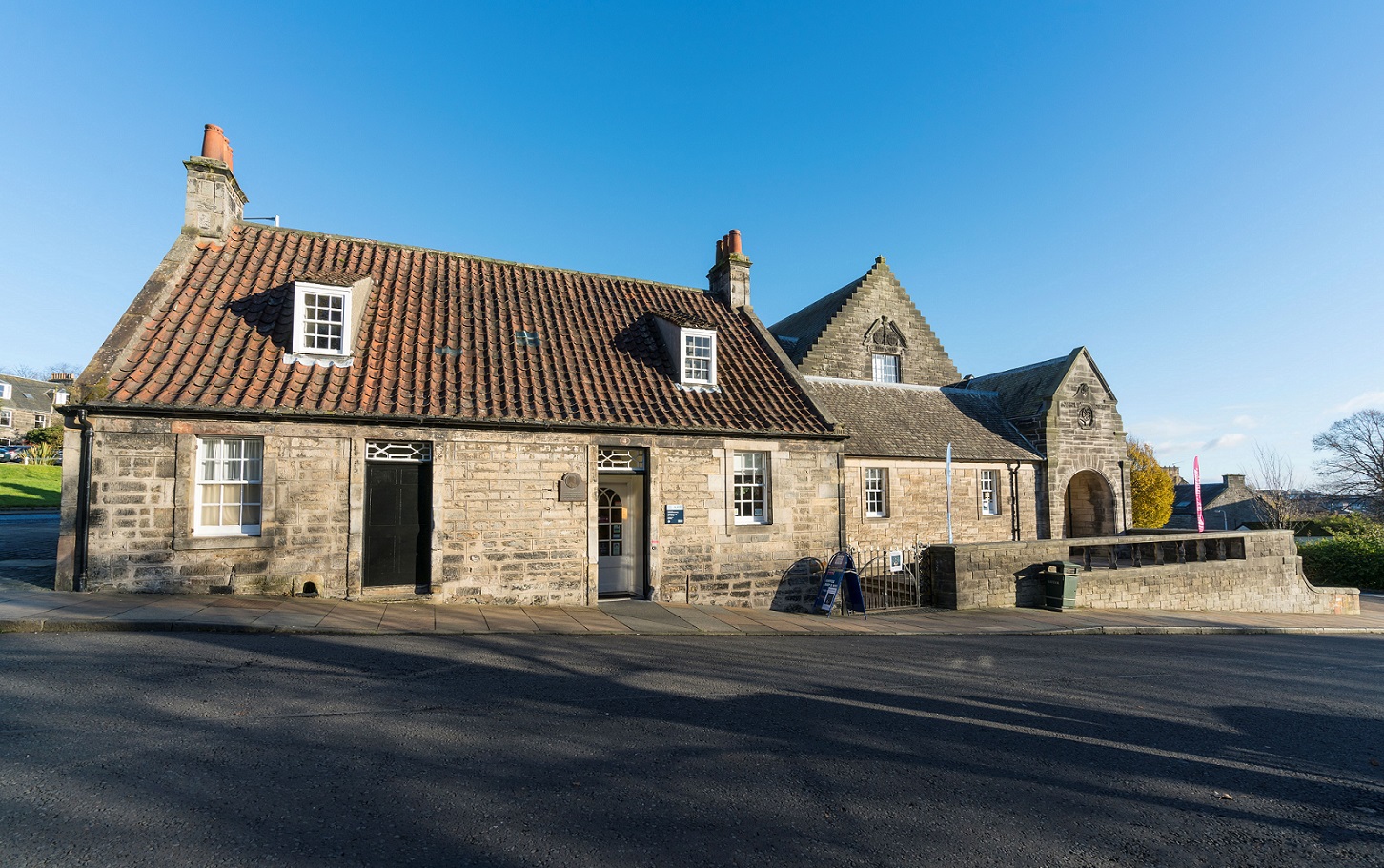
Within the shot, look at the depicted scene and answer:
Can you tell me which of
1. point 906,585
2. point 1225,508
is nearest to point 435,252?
point 906,585

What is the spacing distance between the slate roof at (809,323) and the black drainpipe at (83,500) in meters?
20.0

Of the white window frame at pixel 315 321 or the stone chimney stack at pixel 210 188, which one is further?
the stone chimney stack at pixel 210 188

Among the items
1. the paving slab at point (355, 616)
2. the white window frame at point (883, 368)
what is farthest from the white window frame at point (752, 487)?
the white window frame at point (883, 368)

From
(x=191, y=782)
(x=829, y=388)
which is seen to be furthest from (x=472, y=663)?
(x=829, y=388)

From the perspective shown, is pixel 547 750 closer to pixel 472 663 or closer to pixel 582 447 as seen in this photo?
pixel 472 663

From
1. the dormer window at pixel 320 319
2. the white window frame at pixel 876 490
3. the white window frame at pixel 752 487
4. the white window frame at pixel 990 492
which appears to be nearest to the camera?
the dormer window at pixel 320 319

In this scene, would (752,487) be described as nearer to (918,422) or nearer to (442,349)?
(442,349)

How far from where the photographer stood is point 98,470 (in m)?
10.5

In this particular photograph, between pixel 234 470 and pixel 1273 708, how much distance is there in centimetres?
1526

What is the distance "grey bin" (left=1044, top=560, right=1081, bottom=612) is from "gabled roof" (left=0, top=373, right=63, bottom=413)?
7470 centimetres

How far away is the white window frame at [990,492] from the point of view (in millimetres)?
23494

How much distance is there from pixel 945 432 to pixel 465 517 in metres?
17.6

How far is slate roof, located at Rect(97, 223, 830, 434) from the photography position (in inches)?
458

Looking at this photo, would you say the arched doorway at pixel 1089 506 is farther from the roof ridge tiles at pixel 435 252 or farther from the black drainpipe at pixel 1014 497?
the roof ridge tiles at pixel 435 252
